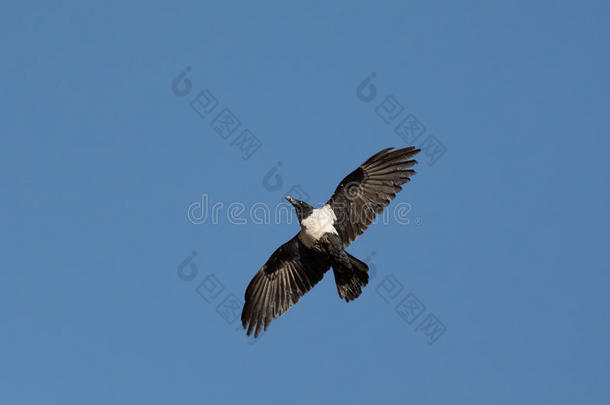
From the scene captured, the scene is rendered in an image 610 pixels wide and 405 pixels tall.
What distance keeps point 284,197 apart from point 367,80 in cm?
301

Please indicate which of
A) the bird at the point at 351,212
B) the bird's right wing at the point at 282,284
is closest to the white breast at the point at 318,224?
the bird at the point at 351,212

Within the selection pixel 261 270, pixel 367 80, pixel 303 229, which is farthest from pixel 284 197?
pixel 367 80

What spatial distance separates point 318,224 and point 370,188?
1246 mm

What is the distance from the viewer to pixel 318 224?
51.1 ft

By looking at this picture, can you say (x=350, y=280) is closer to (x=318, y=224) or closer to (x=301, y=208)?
(x=318, y=224)

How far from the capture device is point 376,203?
1555cm

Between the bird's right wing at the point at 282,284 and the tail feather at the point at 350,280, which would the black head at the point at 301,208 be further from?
the tail feather at the point at 350,280

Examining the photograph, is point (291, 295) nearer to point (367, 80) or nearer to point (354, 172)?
point (354, 172)

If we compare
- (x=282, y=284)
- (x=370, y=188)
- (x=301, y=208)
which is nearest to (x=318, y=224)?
(x=301, y=208)

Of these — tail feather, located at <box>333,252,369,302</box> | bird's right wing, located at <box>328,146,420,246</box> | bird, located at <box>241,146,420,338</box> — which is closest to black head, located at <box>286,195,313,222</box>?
bird, located at <box>241,146,420,338</box>

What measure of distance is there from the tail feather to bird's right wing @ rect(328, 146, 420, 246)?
0.54m

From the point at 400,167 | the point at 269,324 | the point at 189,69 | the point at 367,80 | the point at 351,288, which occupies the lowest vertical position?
the point at 269,324

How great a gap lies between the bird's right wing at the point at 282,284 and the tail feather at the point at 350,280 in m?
0.60

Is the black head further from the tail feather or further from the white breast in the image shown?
the tail feather
